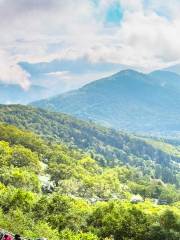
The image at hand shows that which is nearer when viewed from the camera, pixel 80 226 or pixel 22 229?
pixel 22 229

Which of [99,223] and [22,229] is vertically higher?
[22,229]

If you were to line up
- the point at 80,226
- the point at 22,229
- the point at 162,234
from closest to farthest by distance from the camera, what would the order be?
1. the point at 22,229
2. the point at 162,234
3. the point at 80,226

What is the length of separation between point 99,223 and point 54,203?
13.1m

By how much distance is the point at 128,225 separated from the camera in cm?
12412

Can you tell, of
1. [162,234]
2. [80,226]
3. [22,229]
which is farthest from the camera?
[80,226]

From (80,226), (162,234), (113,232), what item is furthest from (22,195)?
(162,234)

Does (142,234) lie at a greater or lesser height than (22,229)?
lesser

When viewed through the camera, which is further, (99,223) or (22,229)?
(99,223)

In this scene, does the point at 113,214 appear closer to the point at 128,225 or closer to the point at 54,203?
the point at 128,225

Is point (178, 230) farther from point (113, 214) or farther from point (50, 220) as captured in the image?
point (50, 220)

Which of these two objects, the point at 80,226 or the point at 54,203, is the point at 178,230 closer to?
the point at 80,226

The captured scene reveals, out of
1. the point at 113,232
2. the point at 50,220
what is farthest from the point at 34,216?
the point at 113,232

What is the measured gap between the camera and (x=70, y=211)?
423ft

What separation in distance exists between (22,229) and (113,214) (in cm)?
3660
